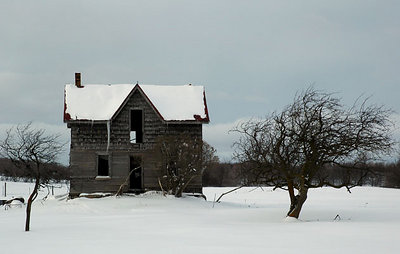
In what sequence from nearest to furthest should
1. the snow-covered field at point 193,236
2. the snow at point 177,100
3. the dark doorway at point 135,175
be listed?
the snow-covered field at point 193,236, the snow at point 177,100, the dark doorway at point 135,175

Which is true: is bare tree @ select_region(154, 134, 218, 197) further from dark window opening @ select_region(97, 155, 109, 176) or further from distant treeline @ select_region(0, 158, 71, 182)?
distant treeline @ select_region(0, 158, 71, 182)

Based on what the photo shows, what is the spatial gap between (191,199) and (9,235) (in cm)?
1468

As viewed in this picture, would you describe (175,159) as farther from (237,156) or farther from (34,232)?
(34,232)

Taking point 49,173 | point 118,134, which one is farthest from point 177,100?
point 49,173

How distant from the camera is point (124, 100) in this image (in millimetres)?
28000

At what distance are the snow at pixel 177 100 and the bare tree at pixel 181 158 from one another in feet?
5.82

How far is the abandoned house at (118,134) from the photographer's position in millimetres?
28141

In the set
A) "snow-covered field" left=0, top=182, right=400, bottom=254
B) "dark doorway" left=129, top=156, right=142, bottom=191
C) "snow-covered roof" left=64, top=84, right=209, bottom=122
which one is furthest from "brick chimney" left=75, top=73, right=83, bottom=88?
"snow-covered field" left=0, top=182, right=400, bottom=254

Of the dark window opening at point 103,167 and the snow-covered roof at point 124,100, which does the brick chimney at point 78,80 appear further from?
the dark window opening at point 103,167

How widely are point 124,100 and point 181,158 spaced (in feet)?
16.7

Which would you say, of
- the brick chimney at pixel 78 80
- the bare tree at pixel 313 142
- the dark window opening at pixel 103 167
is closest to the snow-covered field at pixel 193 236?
the bare tree at pixel 313 142

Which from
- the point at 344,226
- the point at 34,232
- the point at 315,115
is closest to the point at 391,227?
the point at 344,226

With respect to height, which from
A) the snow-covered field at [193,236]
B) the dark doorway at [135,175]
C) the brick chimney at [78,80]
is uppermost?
the brick chimney at [78,80]

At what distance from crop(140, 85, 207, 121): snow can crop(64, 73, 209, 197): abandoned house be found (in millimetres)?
62
